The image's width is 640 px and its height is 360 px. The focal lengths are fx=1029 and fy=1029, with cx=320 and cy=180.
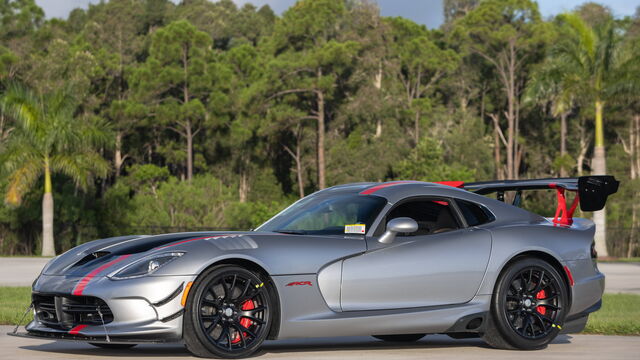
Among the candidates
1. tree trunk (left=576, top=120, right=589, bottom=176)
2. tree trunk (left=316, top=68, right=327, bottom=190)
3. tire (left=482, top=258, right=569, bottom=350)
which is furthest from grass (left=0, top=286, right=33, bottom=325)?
tree trunk (left=576, top=120, right=589, bottom=176)

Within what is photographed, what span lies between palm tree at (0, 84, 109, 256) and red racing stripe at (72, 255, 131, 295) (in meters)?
35.4

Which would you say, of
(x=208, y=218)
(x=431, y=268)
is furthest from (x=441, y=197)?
(x=208, y=218)

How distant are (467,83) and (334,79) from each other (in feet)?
56.5

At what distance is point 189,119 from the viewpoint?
69000 mm

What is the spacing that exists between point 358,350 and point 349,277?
2.90ft

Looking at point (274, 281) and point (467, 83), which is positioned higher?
point (467, 83)

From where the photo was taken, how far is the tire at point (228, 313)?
7.94m

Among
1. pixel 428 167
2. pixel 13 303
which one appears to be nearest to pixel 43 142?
pixel 428 167

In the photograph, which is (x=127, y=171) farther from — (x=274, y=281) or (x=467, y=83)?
(x=274, y=281)

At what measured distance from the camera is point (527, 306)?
9.38 meters

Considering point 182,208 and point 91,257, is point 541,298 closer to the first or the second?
point 91,257

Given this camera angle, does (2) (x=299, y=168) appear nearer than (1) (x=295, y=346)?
No

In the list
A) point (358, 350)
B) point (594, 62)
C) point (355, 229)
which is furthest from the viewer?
point (594, 62)

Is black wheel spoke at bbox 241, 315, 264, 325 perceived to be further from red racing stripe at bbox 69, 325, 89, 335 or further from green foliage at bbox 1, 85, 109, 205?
green foliage at bbox 1, 85, 109, 205
